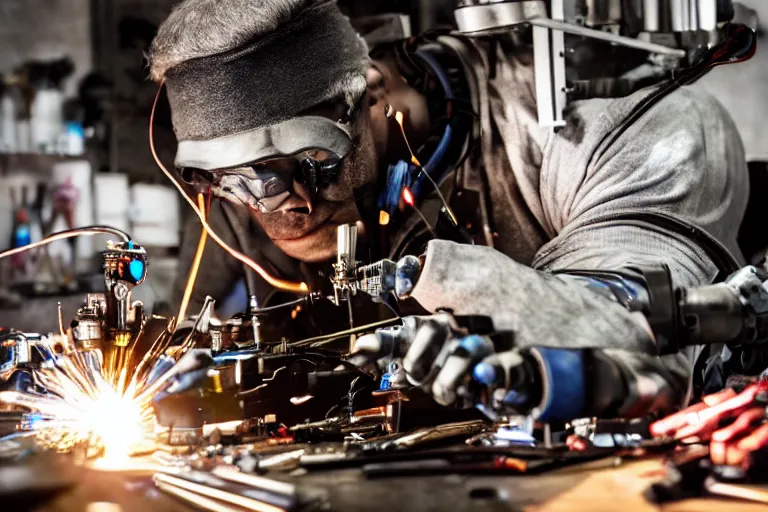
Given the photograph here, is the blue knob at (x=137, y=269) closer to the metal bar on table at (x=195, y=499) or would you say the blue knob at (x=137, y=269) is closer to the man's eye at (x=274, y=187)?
the man's eye at (x=274, y=187)

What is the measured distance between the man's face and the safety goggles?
0.03m

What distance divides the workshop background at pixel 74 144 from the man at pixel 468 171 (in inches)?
20.1

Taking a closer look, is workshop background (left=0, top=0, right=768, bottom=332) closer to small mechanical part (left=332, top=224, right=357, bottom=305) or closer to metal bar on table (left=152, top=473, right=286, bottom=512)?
small mechanical part (left=332, top=224, right=357, bottom=305)

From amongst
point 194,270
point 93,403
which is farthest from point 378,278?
point 194,270

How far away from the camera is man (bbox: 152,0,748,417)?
2285mm

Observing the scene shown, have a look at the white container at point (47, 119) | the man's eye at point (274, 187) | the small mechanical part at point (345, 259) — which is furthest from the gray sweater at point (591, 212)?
the white container at point (47, 119)

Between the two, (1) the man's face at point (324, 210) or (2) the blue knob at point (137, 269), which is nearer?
(2) the blue knob at point (137, 269)

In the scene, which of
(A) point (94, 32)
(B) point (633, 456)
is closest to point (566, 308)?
(B) point (633, 456)

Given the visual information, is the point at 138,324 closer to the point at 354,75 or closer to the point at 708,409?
the point at 354,75

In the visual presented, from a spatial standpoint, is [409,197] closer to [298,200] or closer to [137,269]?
[298,200]

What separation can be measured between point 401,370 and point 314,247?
0.96 meters

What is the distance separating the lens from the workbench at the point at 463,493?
1.80m

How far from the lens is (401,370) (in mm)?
2461

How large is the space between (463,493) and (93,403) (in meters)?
1.49
